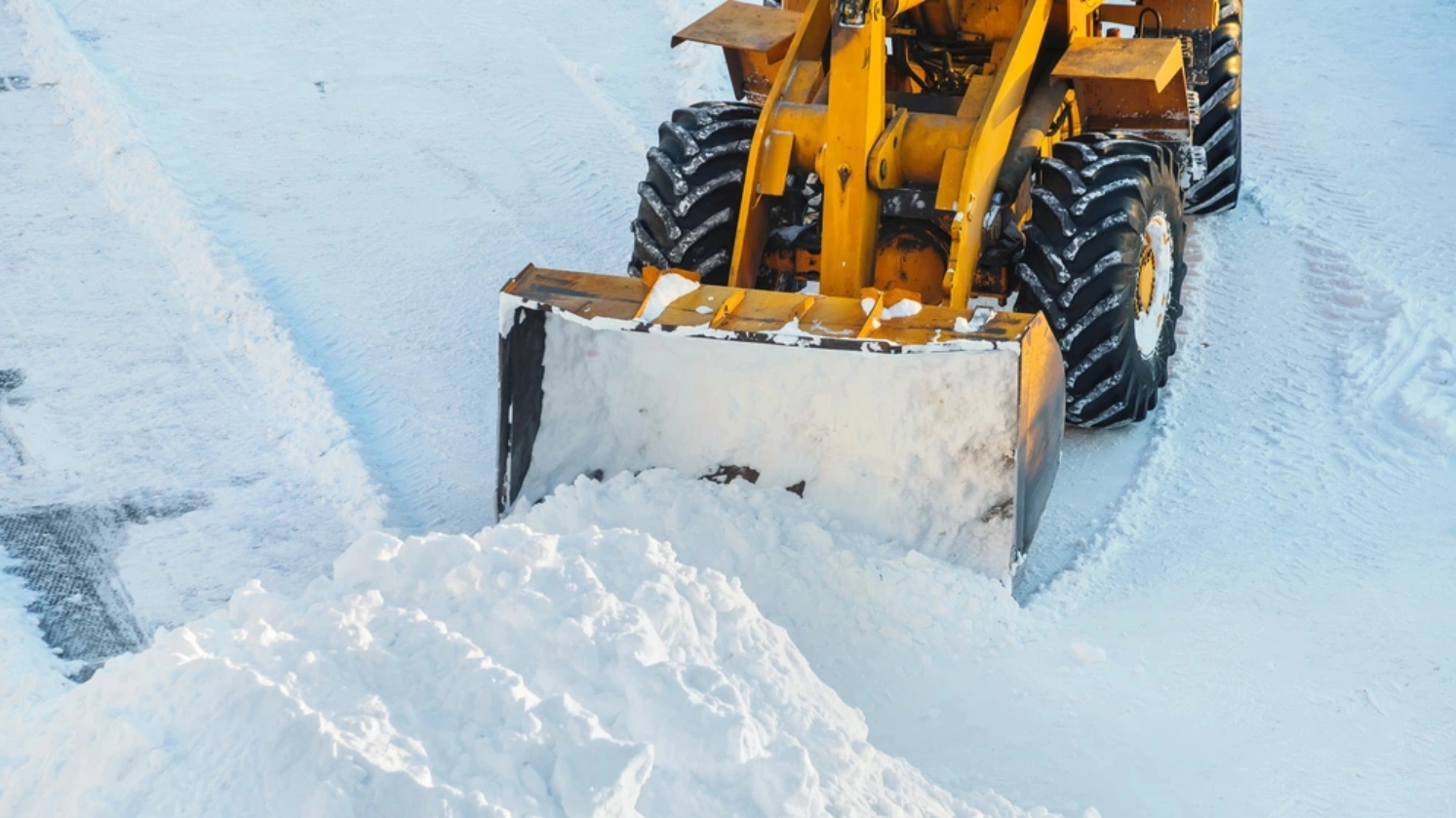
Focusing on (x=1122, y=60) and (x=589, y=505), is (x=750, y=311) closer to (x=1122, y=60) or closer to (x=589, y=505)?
(x=589, y=505)

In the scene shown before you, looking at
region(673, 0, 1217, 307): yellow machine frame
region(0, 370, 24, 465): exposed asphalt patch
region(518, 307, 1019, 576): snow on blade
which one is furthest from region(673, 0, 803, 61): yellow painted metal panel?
region(0, 370, 24, 465): exposed asphalt patch

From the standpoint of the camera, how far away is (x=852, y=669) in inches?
175

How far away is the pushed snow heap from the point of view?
124 inches

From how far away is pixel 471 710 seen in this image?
3.40 metres

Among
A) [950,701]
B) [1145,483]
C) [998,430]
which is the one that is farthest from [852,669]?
[1145,483]

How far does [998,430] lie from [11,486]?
3.51 meters

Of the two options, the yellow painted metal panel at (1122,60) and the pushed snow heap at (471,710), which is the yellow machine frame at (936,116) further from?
the pushed snow heap at (471,710)

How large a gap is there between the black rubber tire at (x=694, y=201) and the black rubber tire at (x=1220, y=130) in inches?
109

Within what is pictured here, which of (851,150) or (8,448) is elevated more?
(851,150)

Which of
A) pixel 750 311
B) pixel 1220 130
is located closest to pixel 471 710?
pixel 750 311

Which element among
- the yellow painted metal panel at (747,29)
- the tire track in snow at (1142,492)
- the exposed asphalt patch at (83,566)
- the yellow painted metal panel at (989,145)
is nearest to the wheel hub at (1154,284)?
the tire track in snow at (1142,492)

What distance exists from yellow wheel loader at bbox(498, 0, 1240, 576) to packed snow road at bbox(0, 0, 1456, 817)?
0.82 ft

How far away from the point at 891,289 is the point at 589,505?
125 centimetres

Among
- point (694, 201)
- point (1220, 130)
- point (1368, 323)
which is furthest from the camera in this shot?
point (1220, 130)
